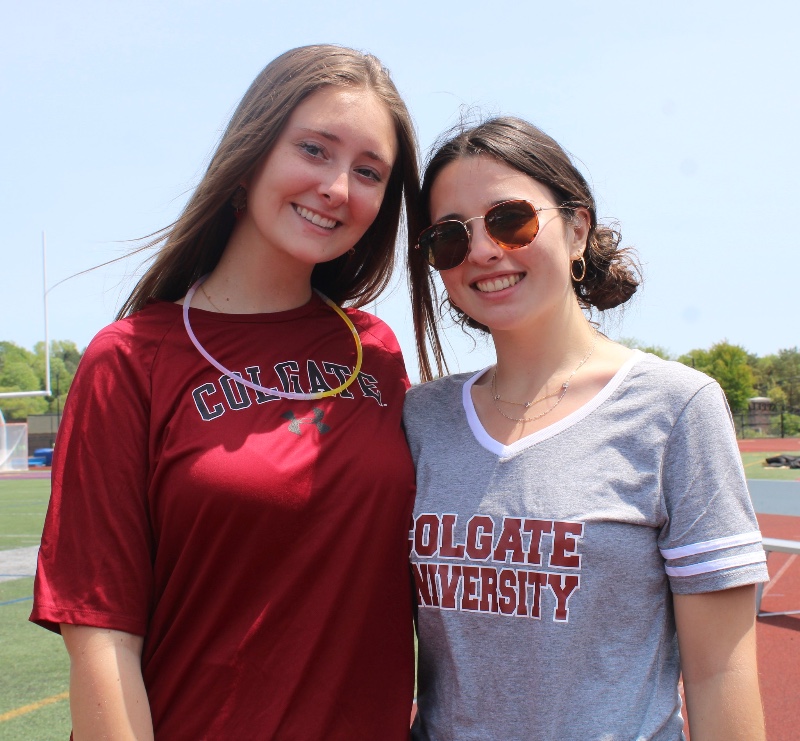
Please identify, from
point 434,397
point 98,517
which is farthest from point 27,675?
point 434,397

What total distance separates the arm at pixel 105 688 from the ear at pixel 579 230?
1.50 meters

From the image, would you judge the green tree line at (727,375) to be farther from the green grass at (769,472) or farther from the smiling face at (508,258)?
the smiling face at (508,258)

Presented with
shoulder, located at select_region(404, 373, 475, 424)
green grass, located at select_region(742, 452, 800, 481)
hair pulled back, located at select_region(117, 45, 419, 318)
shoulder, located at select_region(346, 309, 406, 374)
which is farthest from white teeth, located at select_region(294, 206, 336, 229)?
green grass, located at select_region(742, 452, 800, 481)

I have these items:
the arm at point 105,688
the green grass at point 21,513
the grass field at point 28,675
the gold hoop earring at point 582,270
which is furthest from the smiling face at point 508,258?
the green grass at point 21,513

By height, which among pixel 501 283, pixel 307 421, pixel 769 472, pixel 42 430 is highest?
pixel 501 283

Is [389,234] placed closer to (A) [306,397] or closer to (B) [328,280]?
(B) [328,280]

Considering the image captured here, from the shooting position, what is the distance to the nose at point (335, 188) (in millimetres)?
2164

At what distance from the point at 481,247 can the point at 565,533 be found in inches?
29.7

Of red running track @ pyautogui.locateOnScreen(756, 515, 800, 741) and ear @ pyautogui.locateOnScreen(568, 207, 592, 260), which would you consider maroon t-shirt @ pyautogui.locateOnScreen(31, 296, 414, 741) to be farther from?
red running track @ pyautogui.locateOnScreen(756, 515, 800, 741)

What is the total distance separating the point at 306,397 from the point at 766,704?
406cm

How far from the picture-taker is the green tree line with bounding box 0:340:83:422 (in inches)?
3199

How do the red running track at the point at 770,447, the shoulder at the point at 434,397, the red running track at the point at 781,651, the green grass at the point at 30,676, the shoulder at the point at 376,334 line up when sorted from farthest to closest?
the red running track at the point at 770,447
the red running track at the point at 781,651
the green grass at the point at 30,676
the shoulder at the point at 376,334
the shoulder at the point at 434,397

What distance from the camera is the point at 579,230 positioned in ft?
7.41

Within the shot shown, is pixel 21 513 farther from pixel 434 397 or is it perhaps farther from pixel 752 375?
pixel 752 375
